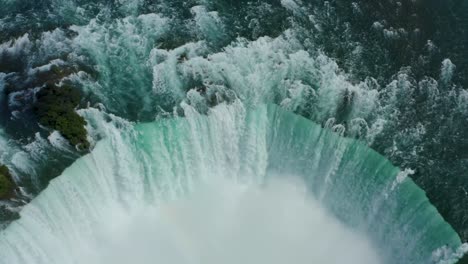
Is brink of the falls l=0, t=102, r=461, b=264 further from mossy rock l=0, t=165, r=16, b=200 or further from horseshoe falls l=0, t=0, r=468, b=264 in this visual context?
mossy rock l=0, t=165, r=16, b=200

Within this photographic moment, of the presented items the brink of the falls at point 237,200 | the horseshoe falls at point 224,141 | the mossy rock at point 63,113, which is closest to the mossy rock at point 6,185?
the horseshoe falls at point 224,141

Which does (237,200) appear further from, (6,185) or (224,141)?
(6,185)

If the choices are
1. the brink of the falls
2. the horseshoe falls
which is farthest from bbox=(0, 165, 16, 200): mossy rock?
the brink of the falls

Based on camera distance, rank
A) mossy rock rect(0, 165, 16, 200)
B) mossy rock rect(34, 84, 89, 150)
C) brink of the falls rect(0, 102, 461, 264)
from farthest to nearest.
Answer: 1. mossy rock rect(34, 84, 89, 150)
2. brink of the falls rect(0, 102, 461, 264)
3. mossy rock rect(0, 165, 16, 200)

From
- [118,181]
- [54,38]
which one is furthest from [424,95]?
[54,38]

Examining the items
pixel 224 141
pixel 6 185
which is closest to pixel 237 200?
pixel 224 141

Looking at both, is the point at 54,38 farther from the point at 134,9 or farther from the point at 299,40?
the point at 299,40
